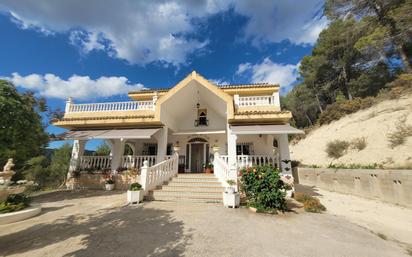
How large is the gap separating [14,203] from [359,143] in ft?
97.8

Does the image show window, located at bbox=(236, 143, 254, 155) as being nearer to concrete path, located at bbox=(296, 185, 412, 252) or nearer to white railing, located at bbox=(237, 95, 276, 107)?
white railing, located at bbox=(237, 95, 276, 107)

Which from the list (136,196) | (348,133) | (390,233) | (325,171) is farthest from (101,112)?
(348,133)

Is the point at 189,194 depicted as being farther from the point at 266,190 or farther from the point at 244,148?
the point at 244,148

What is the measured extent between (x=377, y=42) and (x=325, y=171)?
69.2 ft

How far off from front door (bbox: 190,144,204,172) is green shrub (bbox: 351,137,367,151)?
1878 centimetres

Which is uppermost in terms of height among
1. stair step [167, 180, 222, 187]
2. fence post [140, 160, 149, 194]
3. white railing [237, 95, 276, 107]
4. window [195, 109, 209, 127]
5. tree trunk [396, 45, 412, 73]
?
tree trunk [396, 45, 412, 73]

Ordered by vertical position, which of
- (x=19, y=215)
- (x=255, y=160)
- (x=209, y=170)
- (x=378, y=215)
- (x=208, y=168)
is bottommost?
(x=378, y=215)

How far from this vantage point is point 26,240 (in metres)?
5.41

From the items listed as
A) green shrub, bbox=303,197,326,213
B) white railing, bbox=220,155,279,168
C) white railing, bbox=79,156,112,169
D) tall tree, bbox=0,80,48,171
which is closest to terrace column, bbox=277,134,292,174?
white railing, bbox=220,155,279,168

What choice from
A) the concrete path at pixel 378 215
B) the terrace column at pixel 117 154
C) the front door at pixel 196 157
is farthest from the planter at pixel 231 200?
the terrace column at pixel 117 154

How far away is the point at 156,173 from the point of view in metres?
11.8

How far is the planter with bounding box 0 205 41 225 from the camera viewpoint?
6991 millimetres

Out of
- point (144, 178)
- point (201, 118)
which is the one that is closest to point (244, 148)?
point (201, 118)

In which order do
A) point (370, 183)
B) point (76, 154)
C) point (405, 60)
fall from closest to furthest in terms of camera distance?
point (370, 183), point (76, 154), point (405, 60)
